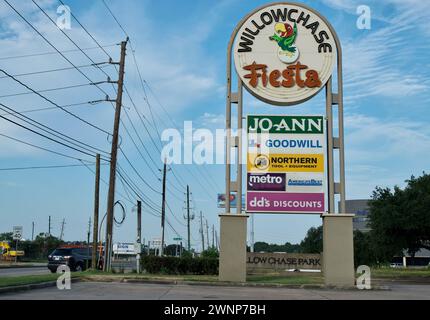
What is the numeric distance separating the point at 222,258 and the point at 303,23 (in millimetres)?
10075

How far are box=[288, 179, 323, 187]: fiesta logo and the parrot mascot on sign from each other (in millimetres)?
5318

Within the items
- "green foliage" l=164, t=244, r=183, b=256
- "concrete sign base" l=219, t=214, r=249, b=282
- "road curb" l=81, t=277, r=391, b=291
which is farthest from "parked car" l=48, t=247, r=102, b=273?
"green foliage" l=164, t=244, r=183, b=256

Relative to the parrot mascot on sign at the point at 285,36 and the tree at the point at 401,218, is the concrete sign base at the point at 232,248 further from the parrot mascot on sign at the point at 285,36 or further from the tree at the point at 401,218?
the tree at the point at 401,218

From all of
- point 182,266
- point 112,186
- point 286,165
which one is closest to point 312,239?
point 112,186

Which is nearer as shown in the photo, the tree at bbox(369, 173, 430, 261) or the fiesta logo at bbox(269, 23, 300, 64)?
the fiesta logo at bbox(269, 23, 300, 64)

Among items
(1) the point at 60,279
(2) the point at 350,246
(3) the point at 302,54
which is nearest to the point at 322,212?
(2) the point at 350,246

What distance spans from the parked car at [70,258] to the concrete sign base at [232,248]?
45.8 ft

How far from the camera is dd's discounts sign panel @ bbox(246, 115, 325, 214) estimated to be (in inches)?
811

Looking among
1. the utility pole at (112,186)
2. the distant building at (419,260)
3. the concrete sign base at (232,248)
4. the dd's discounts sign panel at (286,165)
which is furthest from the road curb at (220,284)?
the distant building at (419,260)

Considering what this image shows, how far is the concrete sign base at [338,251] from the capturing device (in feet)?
65.2

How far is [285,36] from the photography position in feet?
71.1

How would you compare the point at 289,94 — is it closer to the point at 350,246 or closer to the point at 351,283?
the point at 350,246

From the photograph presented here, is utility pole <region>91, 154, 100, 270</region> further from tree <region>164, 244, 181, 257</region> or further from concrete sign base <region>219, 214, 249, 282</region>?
tree <region>164, 244, 181, 257</region>

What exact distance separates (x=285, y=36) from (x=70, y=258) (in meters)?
18.9
